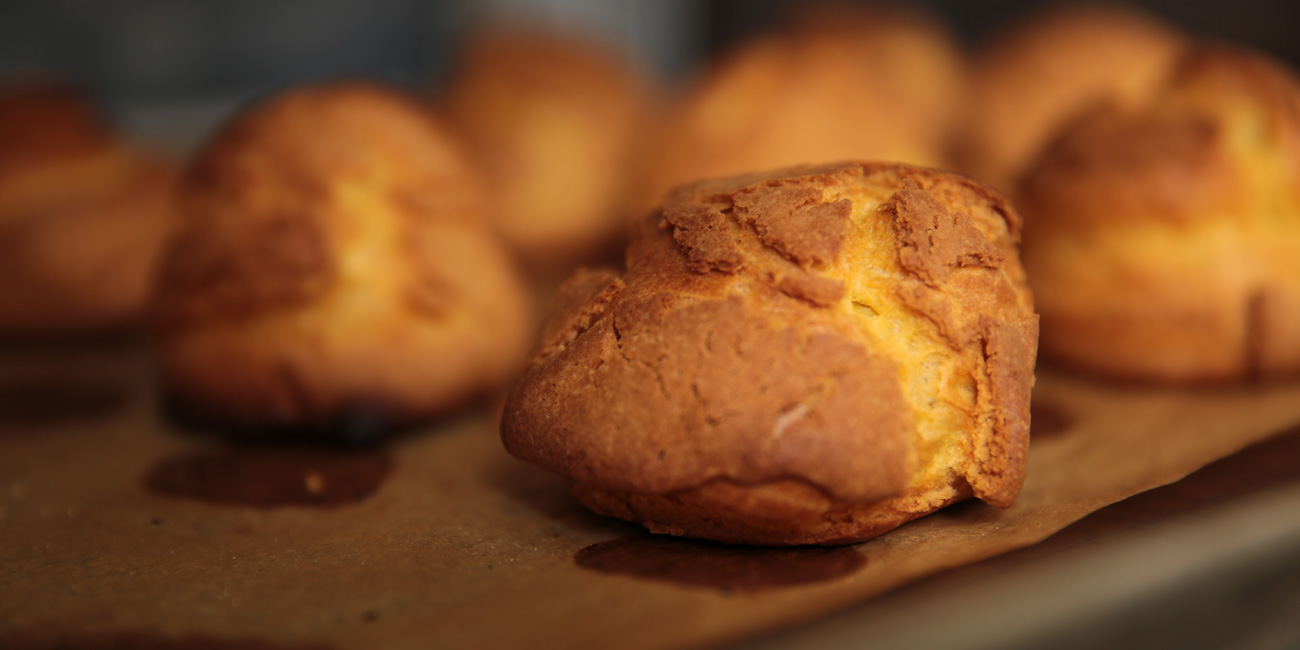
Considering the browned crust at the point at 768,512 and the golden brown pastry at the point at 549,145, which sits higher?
the golden brown pastry at the point at 549,145

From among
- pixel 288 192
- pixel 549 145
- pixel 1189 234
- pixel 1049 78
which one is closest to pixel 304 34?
pixel 549 145

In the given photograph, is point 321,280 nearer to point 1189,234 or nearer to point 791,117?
point 791,117

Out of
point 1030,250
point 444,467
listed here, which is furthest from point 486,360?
point 1030,250

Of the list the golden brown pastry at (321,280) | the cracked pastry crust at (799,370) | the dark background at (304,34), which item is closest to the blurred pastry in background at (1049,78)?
the dark background at (304,34)

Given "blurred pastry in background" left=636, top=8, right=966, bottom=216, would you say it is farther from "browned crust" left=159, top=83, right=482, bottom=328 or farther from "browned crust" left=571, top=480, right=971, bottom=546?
"browned crust" left=571, top=480, right=971, bottom=546

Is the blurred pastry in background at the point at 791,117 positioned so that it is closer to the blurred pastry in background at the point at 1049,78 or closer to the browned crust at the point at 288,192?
the blurred pastry in background at the point at 1049,78

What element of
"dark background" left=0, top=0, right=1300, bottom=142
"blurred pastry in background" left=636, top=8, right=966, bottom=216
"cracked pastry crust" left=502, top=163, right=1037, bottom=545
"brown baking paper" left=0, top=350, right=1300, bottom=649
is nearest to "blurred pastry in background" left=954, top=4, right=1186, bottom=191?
"blurred pastry in background" left=636, top=8, right=966, bottom=216
